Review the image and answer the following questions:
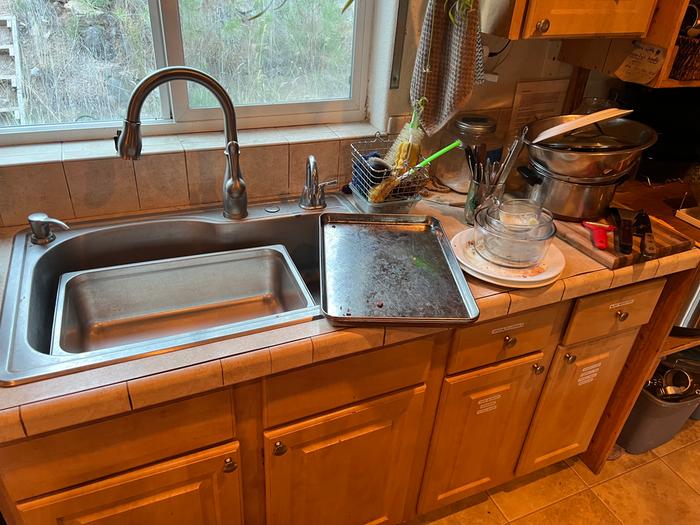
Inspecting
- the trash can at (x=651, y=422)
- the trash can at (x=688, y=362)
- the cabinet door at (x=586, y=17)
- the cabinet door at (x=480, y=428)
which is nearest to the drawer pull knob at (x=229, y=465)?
the cabinet door at (x=480, y=428)

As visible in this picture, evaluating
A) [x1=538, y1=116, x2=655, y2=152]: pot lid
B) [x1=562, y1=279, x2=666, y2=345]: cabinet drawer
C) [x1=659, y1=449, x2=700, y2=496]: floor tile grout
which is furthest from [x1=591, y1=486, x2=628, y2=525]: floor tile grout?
[x1=538, y1=116, x2=655, y2=152]: pot lid

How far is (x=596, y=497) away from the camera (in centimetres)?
178

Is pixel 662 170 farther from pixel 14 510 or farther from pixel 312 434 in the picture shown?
pixel 14 510

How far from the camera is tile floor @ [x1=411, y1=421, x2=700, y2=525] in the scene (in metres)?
1.70

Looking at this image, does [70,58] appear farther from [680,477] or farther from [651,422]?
[680,477]

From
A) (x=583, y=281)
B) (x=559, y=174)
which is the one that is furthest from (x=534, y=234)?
(x=559, y=174)

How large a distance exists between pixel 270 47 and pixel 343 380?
917 millimetres

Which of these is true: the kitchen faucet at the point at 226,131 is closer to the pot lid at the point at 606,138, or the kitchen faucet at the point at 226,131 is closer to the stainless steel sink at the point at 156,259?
the stainless steel sink at the point at 156,259

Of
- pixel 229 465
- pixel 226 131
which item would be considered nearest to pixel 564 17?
pixel 226 131

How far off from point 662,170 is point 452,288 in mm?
1019

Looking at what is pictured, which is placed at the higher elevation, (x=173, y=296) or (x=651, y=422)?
(x=173, y=296)

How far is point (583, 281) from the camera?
4.12 feet

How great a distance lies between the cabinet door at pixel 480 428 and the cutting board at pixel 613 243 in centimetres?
28

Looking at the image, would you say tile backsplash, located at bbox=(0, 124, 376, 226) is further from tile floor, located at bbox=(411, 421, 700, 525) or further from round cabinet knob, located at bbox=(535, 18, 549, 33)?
tile floor, located at bbox=(411, 421, 700, 525)
